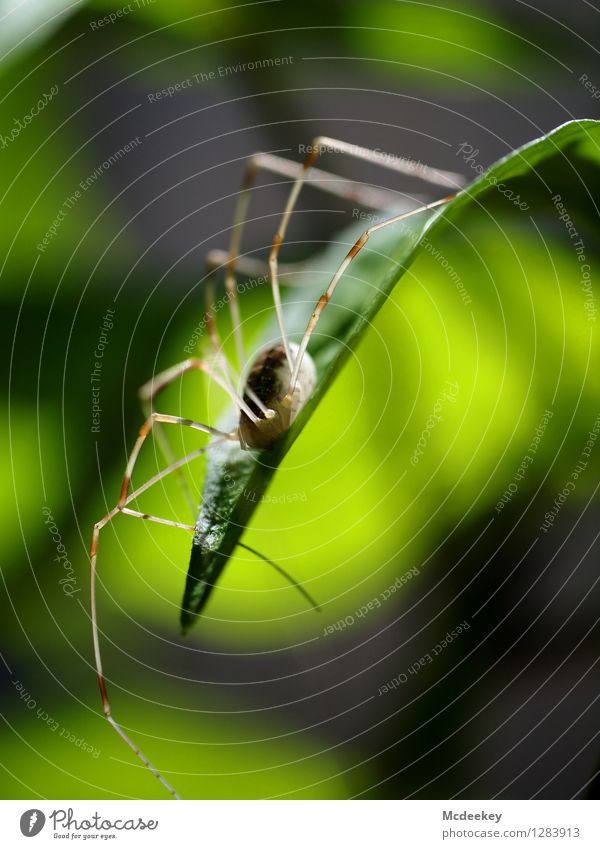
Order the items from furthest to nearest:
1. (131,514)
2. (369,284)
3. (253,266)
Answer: (253,266) < (131,514) < (369,284)

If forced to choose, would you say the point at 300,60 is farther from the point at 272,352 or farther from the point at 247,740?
the point at 247,740

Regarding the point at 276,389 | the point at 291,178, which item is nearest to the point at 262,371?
the point at 276,389

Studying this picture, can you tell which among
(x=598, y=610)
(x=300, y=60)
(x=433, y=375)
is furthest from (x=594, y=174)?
(x=300, y=60)

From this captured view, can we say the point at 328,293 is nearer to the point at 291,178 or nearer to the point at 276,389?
the point at 276,389
